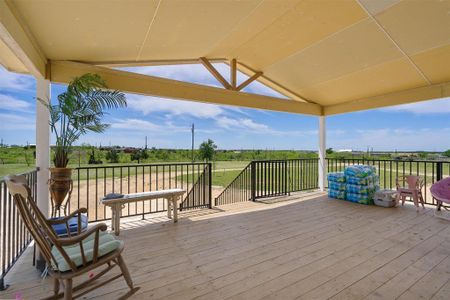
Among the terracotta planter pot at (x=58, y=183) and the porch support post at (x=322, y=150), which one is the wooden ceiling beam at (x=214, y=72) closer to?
the terracotta planter pot at (x=58, y=183)

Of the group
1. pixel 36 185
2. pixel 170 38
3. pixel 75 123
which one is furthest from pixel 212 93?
pixel 36 185

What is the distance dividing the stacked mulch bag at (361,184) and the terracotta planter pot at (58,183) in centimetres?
508

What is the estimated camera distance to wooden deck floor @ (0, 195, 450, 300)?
1826 millimetres

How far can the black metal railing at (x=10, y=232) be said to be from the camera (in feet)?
6.53

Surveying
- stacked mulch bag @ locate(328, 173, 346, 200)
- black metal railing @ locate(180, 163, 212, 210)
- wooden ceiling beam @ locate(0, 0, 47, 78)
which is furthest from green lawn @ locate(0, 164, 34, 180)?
stacked mulch bag @ locate(328, 173, 346, 200)

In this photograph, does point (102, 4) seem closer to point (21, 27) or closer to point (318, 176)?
point (21, 27)

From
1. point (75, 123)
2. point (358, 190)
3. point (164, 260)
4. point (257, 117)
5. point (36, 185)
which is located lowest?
point (164, 260)

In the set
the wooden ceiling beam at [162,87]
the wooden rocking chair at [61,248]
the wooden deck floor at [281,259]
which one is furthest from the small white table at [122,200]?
the wooden ceiling beam at [162,87]

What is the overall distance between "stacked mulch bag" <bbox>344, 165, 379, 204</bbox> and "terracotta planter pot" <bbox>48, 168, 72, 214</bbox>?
508 centimetres

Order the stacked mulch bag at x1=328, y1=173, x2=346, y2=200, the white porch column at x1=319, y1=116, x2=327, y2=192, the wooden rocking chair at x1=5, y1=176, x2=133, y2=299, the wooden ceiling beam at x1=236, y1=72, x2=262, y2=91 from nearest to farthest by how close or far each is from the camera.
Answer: the wooden rocking chair at x1=5, y1=176, x2=133, y2=299, the wooden ceiling beam at x1=236, y1=72, x2=262, y2=91, the stacked mulch bag at x1=328, y1=173, x2=346, y2=200, the white porch column at x1=319, y1=116, x2=327, y2=192

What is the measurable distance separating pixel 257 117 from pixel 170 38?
17.3 meters

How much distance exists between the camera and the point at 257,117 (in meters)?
19.9

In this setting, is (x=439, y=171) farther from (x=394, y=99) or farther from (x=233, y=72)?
(x=233, y=72)

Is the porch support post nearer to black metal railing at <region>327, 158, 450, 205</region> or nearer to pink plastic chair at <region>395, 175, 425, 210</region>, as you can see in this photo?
black metal railing at <region>327, 158, 450, 205</region>
